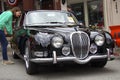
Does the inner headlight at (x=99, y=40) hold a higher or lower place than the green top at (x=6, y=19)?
lower

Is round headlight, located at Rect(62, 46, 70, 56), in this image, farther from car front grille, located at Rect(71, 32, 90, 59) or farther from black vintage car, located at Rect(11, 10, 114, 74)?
car front grille, located at Rect(71, 32, 90, 59)

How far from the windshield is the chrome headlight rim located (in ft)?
4.84

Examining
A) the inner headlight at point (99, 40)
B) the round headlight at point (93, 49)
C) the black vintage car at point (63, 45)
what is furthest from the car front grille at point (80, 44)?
the inner headlight at point (99, 40)

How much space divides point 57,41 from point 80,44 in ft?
1.76

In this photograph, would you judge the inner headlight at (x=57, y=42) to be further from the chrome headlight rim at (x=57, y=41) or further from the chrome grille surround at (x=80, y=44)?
the chrome grille surround at (x=80, y=44)

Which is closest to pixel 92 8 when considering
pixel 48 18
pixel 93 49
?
pixel 48 18

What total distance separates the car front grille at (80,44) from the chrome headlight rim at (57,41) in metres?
0.26

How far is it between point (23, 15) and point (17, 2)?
27.0 feet

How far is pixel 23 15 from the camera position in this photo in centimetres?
1012

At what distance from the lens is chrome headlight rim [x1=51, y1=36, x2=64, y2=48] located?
7801 millimetres

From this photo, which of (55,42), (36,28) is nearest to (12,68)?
(36,28)

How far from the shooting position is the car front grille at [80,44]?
791 centimetres

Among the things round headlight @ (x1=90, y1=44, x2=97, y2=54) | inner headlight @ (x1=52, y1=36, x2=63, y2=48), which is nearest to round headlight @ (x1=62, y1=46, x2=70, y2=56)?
inner headlight @ (x1=52, y1=36, x2=63, y2=48)

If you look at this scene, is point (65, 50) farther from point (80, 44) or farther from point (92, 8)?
point (92, 8)
